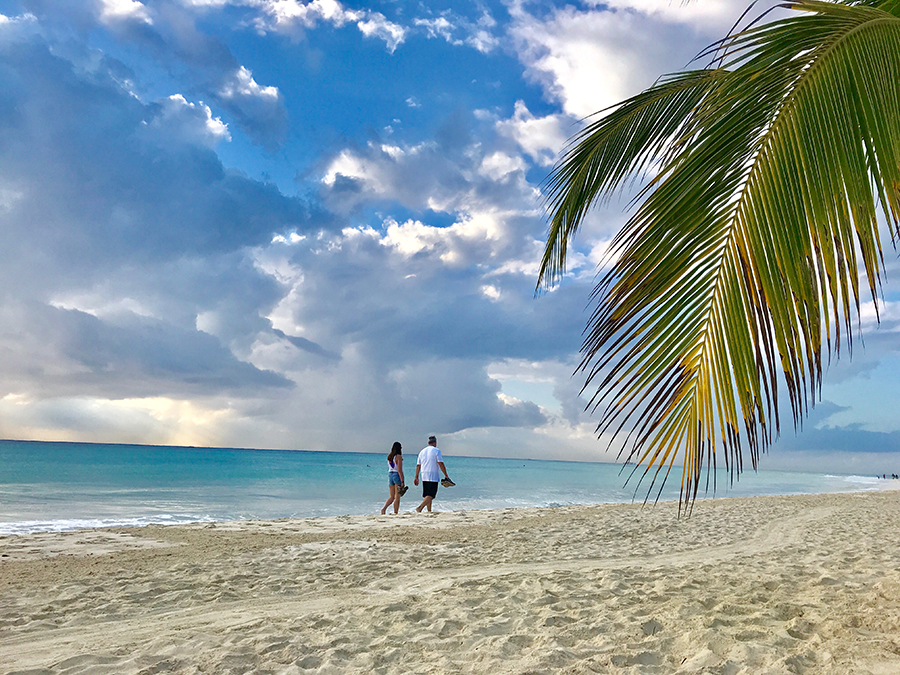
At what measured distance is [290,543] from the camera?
27.3 feet

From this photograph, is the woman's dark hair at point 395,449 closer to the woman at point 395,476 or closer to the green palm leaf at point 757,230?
the woman at point 395,476

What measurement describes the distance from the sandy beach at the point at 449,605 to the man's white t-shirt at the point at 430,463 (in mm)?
2632

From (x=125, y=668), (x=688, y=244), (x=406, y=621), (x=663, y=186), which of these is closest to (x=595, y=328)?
(x=688, y=244)

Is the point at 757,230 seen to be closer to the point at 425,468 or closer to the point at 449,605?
the point at 449,605

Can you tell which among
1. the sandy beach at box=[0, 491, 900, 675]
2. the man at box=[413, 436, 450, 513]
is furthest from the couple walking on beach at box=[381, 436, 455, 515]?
the sandy beach at box=[0, 491, 900, 675]

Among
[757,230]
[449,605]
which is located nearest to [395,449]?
[449,605]

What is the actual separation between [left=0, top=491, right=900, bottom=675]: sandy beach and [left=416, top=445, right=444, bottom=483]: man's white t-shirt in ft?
8.64

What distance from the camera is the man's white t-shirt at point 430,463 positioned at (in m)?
11.6

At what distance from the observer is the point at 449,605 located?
486 centimetres

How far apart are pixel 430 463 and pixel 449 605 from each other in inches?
269

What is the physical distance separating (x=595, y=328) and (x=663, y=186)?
0.66 metres

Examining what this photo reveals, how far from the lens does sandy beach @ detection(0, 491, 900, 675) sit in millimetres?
3744

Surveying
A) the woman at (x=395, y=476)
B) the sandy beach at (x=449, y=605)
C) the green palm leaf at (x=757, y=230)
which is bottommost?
the sandy beach at (x=449, y=605)

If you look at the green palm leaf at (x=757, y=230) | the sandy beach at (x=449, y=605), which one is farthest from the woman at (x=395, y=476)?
the green palm leaf at (x=757, y=230)
